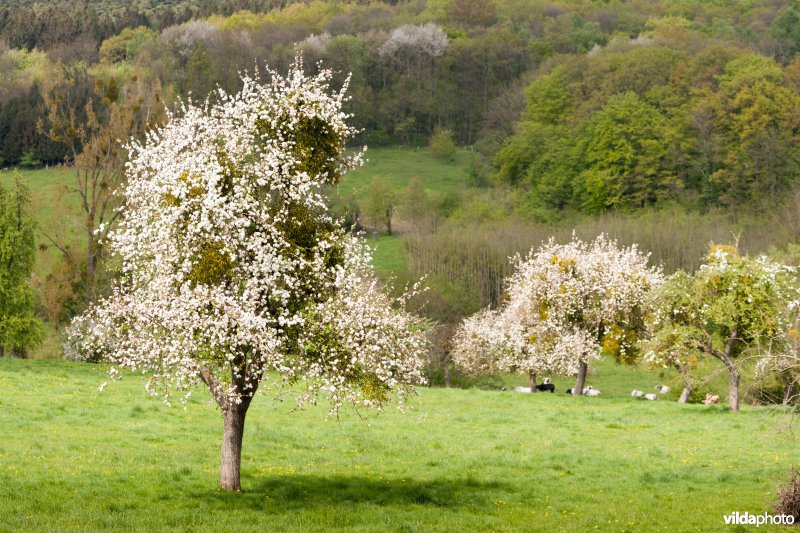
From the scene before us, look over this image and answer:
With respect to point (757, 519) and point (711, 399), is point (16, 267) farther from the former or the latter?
point (757, 519)

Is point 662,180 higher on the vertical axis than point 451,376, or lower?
higher

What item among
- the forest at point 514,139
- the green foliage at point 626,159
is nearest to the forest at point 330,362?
the forest at point 514,139

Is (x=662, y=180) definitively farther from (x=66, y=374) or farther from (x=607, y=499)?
(x=607, y=499)

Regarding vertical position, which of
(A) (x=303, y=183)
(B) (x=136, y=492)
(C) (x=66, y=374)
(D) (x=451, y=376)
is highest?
(A) (x=303, y=183)

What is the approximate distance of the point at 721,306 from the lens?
42219mm

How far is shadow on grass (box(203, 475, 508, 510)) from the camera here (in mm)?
22109

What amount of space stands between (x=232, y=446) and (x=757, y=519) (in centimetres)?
1259

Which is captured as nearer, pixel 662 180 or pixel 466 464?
pixel 466 464

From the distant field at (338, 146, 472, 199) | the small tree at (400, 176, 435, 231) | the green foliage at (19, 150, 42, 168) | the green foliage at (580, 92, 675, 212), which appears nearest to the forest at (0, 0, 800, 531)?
the small tree at (400, 176, 435, 231)

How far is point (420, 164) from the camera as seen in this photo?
163 meters

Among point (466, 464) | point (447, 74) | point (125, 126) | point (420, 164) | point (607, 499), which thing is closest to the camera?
point (607, 499)

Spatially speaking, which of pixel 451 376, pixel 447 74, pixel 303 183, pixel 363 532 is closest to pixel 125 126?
pixel 451 376

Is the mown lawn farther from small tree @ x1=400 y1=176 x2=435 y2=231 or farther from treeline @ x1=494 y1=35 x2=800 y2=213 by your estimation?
treeline @ x1=494 y1=35 x2=800 y2=213

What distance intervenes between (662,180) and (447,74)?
7526cm
